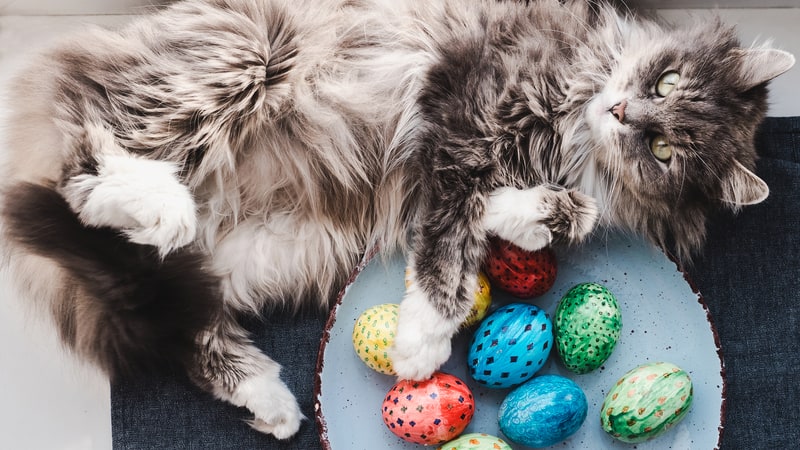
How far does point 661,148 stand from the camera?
129cm

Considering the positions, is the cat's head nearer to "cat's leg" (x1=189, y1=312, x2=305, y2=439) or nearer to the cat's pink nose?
the cat's pink nose

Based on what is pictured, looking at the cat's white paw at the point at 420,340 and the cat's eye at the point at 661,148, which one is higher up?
the cat's eye at the point at 661,148

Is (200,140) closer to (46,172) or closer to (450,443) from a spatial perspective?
(46,172)

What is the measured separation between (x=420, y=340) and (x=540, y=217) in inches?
13.7

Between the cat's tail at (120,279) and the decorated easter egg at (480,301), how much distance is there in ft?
1.51

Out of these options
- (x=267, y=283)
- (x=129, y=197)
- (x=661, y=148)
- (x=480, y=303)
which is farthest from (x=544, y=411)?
(x=129, y=197)

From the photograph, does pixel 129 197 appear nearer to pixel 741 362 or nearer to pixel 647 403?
pixel 647 403

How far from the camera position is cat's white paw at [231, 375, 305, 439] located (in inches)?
55.7

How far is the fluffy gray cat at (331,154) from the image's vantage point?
1244 mm

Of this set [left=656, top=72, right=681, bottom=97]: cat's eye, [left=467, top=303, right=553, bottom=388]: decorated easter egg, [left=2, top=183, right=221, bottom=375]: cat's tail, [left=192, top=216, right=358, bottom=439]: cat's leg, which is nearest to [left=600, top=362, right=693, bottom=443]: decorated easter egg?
[left=467, top=303, right=553, bottom=388]: decorated easter egg

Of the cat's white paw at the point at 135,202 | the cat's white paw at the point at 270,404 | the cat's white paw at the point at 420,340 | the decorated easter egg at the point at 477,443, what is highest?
the cat's white paw at the point at 135,202

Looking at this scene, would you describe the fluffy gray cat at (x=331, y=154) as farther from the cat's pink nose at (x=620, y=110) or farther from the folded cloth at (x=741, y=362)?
the folded cloth at (x=741, y=362)

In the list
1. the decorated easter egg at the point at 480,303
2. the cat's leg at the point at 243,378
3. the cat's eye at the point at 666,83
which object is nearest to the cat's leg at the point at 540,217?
the decorated easter egg at the point at 480,303

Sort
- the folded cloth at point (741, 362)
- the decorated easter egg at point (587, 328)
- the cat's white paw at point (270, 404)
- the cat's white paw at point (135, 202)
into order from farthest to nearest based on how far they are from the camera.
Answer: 1. the folded cloth at point (741, 362)
2. the cat's white paw at point (270, 404)
3. the decorated easter egg at point (587, 328)
4. the cat's white paw at point (135, 202)
